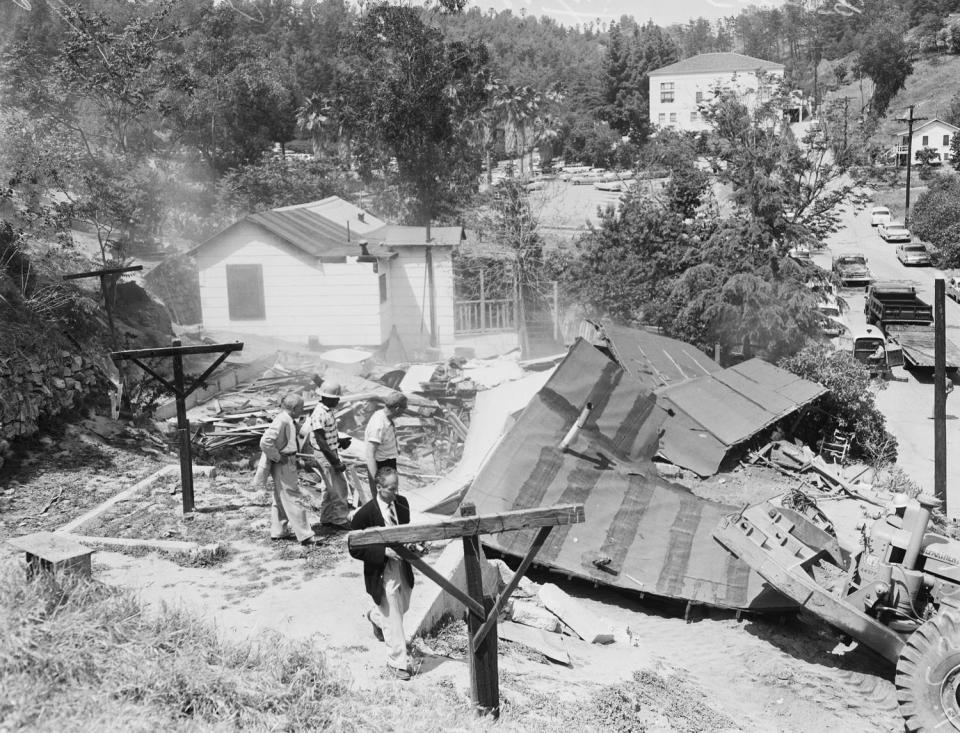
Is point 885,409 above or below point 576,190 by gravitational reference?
below

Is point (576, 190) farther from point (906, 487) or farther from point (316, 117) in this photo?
point (906, 487)

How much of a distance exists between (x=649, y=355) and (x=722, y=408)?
7.26ft

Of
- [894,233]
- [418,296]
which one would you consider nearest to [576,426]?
[418,296]

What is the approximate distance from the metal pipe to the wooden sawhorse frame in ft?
21.6

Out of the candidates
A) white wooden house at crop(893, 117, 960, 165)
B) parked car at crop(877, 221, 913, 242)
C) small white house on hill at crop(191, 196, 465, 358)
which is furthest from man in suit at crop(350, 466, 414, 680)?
white wooden house at crop(893, 117, 960, 165)

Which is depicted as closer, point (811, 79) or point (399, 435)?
point (399, 435)

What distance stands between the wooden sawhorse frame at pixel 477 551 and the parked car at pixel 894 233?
49474mm

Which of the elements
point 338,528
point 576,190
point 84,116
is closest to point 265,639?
point 338,528

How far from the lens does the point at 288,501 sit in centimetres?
973

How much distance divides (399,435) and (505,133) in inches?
1271

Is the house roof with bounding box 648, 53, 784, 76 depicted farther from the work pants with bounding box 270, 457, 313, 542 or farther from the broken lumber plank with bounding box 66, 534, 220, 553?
the broken lumber plank with bounding box 66, 534, 220, 553

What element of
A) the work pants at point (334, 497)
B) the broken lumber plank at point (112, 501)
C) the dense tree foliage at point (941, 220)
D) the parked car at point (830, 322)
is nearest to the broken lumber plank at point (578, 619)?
the work pants at point (334, 497)

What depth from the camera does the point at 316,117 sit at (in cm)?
4066

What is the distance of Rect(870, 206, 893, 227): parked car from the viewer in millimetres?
53016
